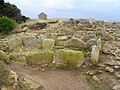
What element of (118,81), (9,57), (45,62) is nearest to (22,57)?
(9,57)

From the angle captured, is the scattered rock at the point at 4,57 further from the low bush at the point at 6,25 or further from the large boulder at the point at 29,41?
the low bush at the point at 6,25

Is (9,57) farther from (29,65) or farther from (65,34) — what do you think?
(65,34)

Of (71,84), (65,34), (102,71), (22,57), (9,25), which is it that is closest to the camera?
(71,84)

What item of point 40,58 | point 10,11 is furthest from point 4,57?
point 10,11

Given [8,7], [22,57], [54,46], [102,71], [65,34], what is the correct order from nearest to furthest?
[102,71], [22,57], [54,46], [65,34], [8,7]

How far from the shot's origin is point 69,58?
9.34 m

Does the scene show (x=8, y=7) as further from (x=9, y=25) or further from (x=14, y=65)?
(x=14, y=65)

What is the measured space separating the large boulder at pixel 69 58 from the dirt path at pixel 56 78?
0.29 m

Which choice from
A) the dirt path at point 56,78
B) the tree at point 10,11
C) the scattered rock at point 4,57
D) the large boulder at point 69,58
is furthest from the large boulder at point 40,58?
the tree at point 10,11

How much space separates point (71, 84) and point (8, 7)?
1431 cm

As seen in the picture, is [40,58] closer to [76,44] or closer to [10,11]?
[76,44]

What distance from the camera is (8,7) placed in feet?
71.8

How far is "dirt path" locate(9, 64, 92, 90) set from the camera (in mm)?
8239

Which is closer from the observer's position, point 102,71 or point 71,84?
point 71,84
